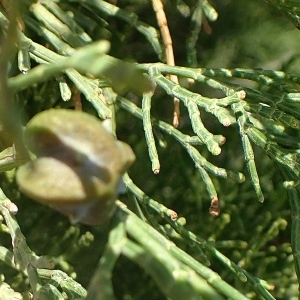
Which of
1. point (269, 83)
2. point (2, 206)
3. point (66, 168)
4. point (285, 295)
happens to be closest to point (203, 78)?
point (269, 83)

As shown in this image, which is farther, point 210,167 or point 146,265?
point 210,167

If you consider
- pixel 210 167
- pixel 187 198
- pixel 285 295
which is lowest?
pixel 285 295

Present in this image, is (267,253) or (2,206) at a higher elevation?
(2,206)

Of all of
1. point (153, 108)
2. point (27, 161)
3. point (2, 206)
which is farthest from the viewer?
point (153, 108)

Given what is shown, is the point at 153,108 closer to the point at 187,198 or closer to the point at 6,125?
the point at 187,198

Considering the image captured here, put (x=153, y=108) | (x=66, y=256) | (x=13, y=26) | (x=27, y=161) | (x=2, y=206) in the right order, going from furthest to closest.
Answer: (x=153, y=108) → (x=66, y=256) → (x=2, y=206) → (x=27, y=161) → (x=13, y=26)

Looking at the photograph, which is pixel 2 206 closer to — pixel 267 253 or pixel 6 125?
pixel 6 125
